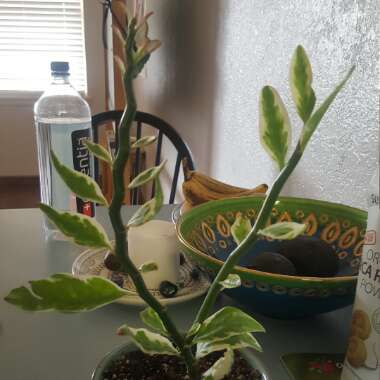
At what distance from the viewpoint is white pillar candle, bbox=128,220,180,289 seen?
2.08 ft

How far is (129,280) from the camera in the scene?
2.19ft

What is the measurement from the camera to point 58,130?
79cm

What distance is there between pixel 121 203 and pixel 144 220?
0.11 ft

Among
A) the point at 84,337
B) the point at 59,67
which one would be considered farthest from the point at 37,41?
the point at 84,337

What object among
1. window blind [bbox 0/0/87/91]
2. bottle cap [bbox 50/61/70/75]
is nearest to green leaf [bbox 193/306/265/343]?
bottle cap [bbox 50/61/70/75]

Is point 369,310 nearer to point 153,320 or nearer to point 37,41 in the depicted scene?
point 153,320

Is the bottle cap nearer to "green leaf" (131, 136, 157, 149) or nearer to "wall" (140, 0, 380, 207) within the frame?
"wall" (140, 0, 380, 207)

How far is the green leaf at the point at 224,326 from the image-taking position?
0.32 meters

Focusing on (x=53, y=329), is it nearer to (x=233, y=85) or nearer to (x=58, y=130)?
(x=58, y=130)

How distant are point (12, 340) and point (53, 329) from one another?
0.16ft

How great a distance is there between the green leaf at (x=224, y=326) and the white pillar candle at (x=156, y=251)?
305 mm

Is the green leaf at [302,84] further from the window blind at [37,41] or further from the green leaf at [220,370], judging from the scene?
the window blind at [37,41]

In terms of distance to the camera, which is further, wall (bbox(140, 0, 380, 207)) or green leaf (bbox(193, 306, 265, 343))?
wall (bbox(140, 0, 380, 207))

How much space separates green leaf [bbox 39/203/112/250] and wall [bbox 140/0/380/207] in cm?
42
